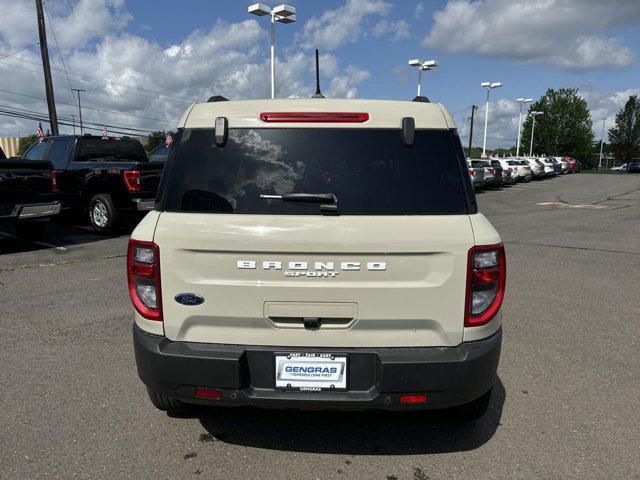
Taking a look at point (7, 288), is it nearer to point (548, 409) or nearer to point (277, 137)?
point (277, 137)

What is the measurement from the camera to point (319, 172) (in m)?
2.52

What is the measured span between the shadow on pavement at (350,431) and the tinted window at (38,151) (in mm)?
10804

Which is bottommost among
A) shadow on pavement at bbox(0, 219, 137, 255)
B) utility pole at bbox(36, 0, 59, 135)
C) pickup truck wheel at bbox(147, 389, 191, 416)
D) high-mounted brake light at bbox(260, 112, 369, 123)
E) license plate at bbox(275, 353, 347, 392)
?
shadow on pavement at bbox(0, 219, 137, 255)

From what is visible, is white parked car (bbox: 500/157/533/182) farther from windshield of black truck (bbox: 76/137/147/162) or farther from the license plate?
the license plate

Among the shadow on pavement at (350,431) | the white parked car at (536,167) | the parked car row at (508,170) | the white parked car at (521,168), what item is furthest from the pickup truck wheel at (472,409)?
the white parked car at (536,167)

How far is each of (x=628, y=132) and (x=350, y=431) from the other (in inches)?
4322

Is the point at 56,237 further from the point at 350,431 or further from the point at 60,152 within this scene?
the point at 350,431

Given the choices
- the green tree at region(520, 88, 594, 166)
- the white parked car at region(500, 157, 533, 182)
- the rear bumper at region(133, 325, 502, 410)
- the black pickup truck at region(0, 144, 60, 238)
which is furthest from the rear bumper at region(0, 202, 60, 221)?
the green tree at region(520, 88, 594, 166)

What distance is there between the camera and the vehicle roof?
259 centimetres

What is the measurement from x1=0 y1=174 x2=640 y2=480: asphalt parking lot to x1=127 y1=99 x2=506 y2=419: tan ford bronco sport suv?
0.50 metres

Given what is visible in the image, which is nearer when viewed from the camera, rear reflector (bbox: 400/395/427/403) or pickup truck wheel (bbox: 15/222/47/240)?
rear reflector (bbox: 400/395/427/403)

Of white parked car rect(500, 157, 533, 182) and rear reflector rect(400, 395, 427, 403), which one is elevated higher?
rear reflector rect(400, 395, 427, 403)

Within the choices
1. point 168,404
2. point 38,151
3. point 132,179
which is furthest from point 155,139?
point 168,404

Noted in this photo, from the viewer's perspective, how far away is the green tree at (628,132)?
9206 cm
